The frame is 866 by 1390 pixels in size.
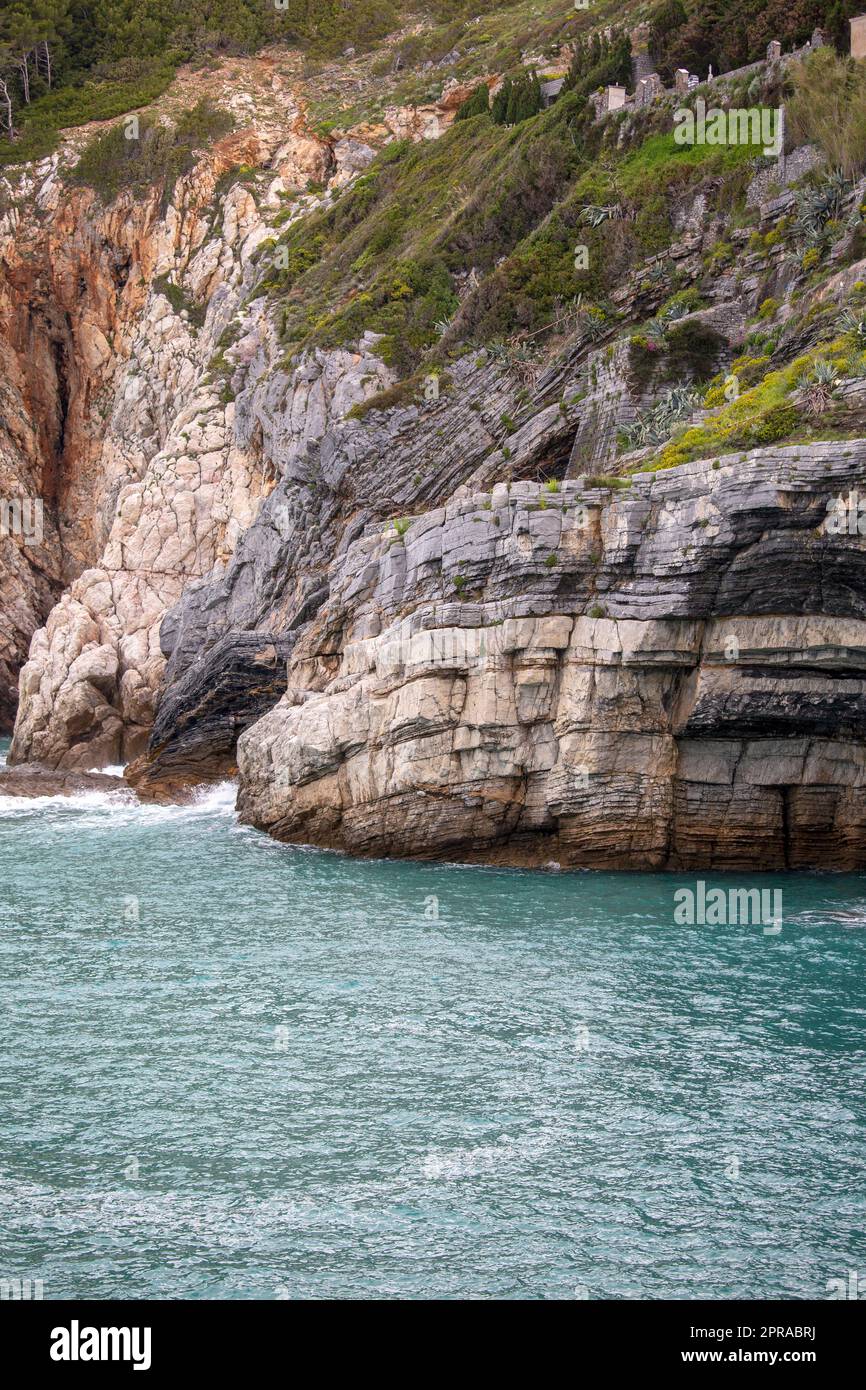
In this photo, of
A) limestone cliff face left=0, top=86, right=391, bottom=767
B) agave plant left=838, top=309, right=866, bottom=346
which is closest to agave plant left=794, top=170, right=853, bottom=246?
agave plant left=838, top=309, right=866, bottom=346

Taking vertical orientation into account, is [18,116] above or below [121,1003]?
above

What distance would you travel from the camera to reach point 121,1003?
79.0ft

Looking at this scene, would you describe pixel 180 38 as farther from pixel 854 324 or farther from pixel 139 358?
pixel 854 324

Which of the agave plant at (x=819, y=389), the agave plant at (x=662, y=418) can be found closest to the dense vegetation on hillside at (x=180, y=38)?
the agave plant at (x=662, y=418)

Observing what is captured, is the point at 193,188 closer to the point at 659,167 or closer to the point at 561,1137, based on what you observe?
the point at 659,167

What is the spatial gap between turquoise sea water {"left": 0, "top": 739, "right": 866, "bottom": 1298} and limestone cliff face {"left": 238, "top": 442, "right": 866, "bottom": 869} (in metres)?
2.79

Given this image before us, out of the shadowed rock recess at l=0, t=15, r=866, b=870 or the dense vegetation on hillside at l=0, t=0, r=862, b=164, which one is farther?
the dense vegetation on hillside at l=0, t=0, r=862, b=164

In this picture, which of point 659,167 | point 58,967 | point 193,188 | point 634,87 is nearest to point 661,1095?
point 58,967

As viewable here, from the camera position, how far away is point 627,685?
34125 mm

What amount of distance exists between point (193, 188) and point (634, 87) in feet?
105

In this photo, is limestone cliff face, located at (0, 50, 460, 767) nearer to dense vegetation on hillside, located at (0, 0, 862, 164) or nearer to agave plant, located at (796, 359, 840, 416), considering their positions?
dense vegetation on hillside, located at (0, 0, 862, 164)

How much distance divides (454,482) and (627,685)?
16.8m

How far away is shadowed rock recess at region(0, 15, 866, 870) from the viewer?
33.6 metres
